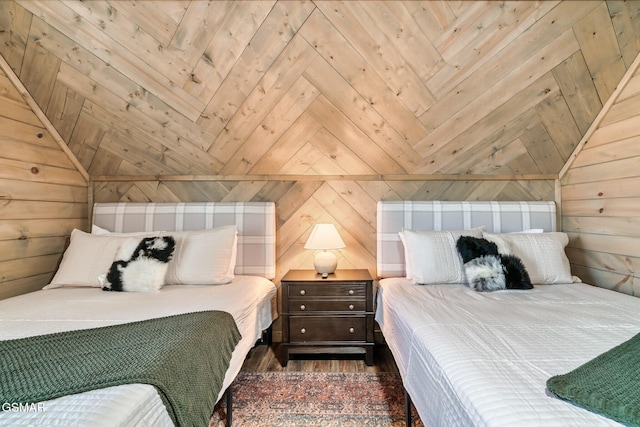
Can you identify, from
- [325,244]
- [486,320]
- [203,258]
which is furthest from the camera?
[325,244]

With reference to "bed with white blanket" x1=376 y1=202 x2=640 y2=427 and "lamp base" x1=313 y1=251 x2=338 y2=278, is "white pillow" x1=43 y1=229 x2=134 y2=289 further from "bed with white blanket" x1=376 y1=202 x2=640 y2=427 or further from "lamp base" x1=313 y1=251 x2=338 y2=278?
"bed with white blanket" x1=376 y1=202 x2=640 y2=427

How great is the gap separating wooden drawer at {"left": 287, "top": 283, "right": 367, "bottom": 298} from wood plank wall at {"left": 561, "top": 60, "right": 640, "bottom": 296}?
1.70 metres

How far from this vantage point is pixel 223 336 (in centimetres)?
139

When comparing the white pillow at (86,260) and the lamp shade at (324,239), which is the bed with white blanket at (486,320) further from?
the white pillow at (86,260)

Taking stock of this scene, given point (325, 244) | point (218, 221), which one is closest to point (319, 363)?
point (325, 244)

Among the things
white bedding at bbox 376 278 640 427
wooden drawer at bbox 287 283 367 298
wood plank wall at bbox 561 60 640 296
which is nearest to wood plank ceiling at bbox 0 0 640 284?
wood plank wall at bbox 561 60 640 296

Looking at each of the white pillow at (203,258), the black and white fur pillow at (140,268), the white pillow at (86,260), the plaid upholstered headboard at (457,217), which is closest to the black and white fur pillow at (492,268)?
the plaid upholstered headboard at (457,217)

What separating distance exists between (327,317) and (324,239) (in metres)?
0.56

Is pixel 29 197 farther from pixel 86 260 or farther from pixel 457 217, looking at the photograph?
pixel 457 217

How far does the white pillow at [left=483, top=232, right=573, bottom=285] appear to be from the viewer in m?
2.09

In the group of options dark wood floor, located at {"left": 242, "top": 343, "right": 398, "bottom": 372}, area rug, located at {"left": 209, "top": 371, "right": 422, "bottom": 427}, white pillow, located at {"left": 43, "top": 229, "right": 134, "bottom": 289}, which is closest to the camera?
area rug, located at {"left": 209, "top": 371, "right": 422, "bottom": 427}

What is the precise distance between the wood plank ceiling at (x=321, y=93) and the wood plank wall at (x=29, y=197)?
0.48 feet

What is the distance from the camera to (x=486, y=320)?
1372 mm

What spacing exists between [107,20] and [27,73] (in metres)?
0.76
